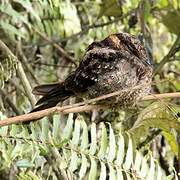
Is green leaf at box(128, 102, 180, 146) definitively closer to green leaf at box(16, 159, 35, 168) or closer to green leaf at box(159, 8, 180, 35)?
green leaf at box(16, 159, 35, 168)

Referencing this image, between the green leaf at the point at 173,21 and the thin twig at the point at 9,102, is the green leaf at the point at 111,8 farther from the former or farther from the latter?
the thin twig at the point at 9,102

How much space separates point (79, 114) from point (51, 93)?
30cm

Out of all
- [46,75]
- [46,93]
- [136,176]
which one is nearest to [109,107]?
[46,93]

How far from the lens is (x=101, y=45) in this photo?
1893mm

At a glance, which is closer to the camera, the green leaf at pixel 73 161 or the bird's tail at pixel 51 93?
the green leaf at pixel 73 161

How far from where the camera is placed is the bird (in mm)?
1756

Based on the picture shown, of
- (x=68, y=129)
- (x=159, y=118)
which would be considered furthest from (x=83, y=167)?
(x=159, y=118)

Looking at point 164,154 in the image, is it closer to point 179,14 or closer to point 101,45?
point 179,14

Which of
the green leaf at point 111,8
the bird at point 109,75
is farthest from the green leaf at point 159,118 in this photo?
the green leaf at point 111,8

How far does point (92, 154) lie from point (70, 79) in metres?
0.45

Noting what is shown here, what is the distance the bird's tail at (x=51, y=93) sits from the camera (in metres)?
1.82

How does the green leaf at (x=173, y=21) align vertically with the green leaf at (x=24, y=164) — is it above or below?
above

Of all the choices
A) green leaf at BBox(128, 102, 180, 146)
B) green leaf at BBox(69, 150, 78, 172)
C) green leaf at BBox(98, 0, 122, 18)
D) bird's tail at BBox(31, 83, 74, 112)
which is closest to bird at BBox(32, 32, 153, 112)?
bird's tail at BBox(31, 83, 74, 112)

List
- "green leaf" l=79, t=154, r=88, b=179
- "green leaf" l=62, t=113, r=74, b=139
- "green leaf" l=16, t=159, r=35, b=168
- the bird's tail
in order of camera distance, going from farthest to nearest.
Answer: the bird's tail, "green leaf" l=16, t=159, r=35, b=168, "green leaf" l=62, t=113, r=74, b=139, "green leaf" l=79, t=154, r=88, b=179
